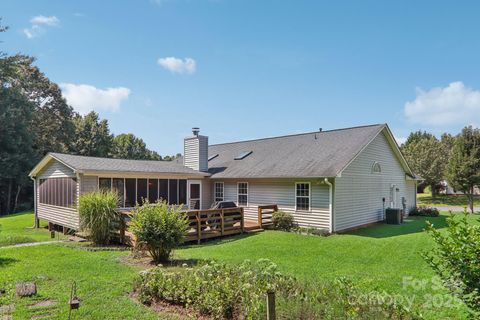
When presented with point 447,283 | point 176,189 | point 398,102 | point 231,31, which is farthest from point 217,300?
point 398,102

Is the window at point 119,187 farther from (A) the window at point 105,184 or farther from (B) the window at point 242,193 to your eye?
(B) the window at point 242,193

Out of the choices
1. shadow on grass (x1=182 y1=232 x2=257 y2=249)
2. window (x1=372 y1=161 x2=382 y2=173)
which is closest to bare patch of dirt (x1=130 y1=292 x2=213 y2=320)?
shadow on grass (x1=182 y1=232 x2=257 y2=249)

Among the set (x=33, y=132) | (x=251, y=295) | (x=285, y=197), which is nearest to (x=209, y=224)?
(x=285, y=197)

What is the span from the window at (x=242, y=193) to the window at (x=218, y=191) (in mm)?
1409

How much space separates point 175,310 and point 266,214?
10187mm

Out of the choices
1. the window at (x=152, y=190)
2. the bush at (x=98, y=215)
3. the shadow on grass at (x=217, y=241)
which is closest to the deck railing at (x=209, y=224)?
the shadow on grass at (x=217, y=241)

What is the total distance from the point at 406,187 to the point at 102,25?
18601 millimetres

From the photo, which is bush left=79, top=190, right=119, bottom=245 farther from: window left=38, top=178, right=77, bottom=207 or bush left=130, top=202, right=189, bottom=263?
bush left=130, top=202, right=189, bottom=263

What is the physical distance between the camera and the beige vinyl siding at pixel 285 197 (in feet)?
44.8

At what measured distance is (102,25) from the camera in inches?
467

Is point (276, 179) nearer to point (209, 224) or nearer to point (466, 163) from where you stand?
point (209, 224)

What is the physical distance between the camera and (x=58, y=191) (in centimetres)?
1543

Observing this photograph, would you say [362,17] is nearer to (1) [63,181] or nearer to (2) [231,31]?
(2) [231,31]

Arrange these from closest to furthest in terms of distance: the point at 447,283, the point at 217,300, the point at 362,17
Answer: the point at 447,283, the point at 217,300, the point at 362,17
